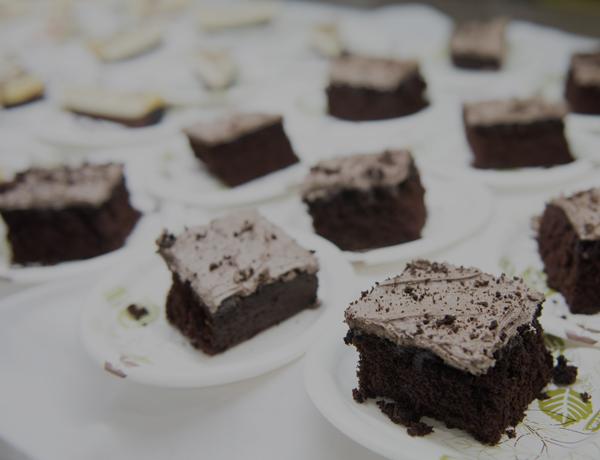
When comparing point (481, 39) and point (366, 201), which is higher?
point (481, 39)

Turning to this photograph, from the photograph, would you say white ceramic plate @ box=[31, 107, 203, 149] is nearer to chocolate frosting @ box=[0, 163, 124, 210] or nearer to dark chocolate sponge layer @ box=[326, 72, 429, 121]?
chocolate frosting @ box=[0, 163, 124, 210]

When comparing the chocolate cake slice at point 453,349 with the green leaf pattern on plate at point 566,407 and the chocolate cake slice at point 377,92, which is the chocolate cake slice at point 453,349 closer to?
the green leaf pattern on plate at point 566,407

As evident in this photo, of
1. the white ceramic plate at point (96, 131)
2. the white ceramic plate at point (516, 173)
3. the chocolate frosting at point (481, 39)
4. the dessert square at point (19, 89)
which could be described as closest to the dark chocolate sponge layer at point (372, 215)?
the white ceramic plate at point (516, 173)

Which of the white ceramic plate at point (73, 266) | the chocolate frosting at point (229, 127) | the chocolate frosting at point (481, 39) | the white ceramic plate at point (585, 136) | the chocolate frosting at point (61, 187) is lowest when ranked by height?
the white ceramic plate at point (73, 266)

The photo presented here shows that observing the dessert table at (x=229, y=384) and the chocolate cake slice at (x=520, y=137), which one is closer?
the dessert table at (x=229, y=384)

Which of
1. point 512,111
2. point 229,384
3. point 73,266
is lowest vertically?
point 73,266

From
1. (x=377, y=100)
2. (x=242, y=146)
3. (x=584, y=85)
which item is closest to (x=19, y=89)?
(x=242, y=146)

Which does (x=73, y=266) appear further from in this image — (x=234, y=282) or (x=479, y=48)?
(x=479, y=48)
